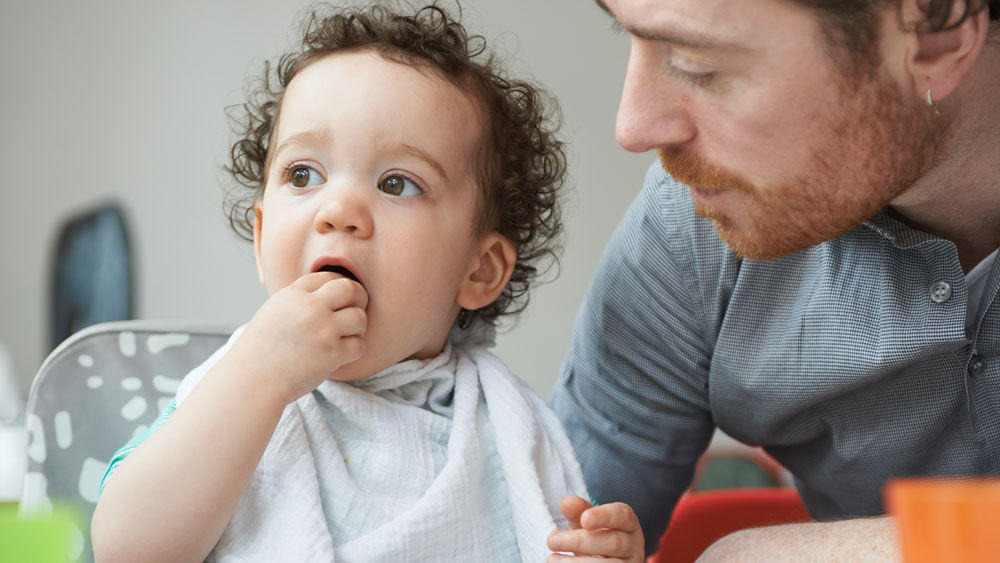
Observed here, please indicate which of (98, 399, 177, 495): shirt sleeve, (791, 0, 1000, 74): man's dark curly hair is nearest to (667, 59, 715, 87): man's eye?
(791, 0, 1000, 74): man's dark curly hair

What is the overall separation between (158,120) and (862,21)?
258 cm

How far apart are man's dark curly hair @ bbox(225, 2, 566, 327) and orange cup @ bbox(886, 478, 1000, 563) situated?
737mm

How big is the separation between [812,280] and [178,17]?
2.46 meters

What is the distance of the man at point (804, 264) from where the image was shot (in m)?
0.94

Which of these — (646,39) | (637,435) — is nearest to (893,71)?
(646,39)

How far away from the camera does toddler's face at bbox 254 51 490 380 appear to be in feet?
3.12

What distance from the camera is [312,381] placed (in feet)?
2.90

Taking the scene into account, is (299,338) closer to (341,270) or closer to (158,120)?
(341,270)

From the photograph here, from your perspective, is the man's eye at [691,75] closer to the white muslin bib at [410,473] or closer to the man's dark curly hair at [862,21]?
the man's dark curly hair at [862,21]

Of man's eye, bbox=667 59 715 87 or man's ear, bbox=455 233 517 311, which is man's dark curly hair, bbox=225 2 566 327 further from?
man's eye, bbox=667 59 715 87

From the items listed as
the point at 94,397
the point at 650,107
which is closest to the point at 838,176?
the point at 650,107

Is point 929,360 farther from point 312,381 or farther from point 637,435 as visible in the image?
point 312,381

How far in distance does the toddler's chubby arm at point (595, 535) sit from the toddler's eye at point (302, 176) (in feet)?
1.32

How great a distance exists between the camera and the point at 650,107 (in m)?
0.98
